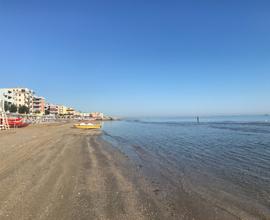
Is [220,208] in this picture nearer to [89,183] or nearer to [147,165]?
[89,183]

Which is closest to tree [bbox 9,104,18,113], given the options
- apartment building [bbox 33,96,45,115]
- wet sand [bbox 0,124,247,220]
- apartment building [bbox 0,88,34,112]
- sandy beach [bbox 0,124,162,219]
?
apartment building [bbox 0,88,34,112]

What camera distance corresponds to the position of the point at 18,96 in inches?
5221

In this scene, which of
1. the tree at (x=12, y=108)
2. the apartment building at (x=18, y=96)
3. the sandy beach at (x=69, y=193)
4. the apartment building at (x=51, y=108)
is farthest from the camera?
the apartment building at (x=51, y=108)

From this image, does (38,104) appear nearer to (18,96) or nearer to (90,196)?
(18,96)

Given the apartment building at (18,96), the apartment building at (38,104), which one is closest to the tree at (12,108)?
the apartment building at (18,96)

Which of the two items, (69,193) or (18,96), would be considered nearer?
(69,193)

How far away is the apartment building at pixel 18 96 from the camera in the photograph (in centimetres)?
11853

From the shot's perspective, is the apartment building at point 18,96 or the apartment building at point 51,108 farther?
the apartment building at point 51,108

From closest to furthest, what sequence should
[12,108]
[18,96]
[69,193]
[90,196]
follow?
[90,196] < [69,193] < [12,108] < [18,96]

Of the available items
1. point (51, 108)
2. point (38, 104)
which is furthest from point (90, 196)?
point (51, 108)

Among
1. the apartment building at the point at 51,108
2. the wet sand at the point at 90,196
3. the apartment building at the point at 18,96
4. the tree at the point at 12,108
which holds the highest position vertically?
the apartment building at the point at 18,96

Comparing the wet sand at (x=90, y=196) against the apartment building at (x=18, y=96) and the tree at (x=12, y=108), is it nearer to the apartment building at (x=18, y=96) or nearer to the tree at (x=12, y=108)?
the tree at (x=12, y=108)

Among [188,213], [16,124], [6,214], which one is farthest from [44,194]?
[16,124]

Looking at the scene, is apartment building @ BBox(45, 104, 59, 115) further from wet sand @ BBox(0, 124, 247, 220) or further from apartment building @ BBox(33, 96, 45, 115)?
wet sand @ BBox(0, 124, 247, 220)
